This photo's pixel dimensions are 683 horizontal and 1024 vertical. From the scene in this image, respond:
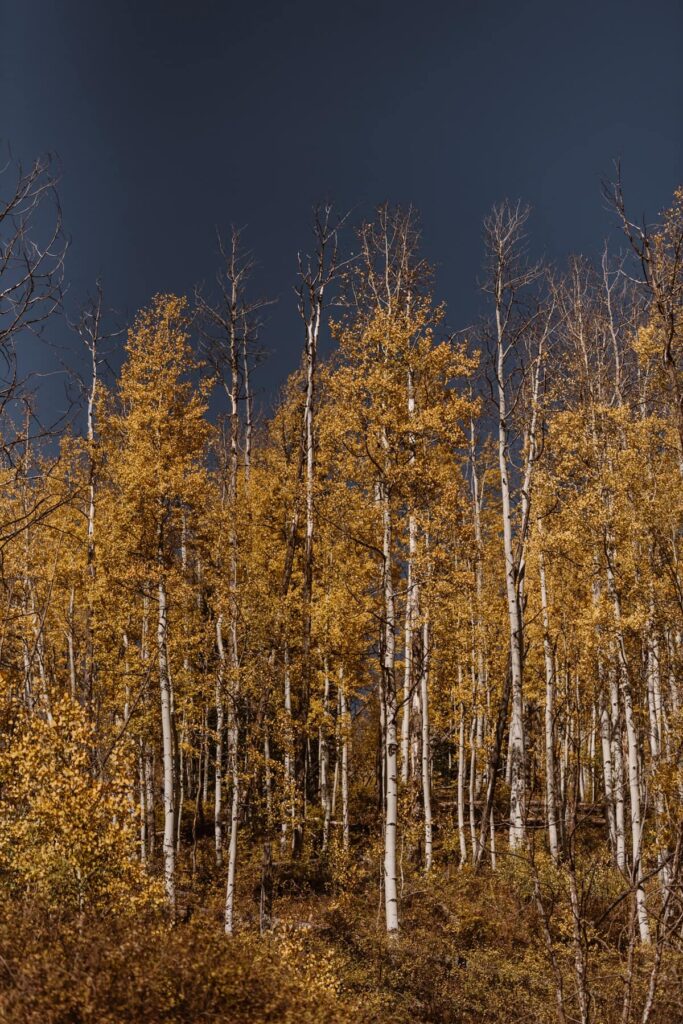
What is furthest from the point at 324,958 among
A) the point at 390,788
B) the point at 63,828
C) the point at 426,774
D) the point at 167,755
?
the point at 426,774

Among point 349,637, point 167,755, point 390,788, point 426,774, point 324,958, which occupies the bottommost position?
point 324,958

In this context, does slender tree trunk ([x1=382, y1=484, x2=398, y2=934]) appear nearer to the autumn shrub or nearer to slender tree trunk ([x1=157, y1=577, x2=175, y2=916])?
the autumn shrub

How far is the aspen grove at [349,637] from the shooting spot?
22.1 feet

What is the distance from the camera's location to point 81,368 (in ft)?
60.5

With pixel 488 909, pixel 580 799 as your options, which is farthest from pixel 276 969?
pixel 580 799

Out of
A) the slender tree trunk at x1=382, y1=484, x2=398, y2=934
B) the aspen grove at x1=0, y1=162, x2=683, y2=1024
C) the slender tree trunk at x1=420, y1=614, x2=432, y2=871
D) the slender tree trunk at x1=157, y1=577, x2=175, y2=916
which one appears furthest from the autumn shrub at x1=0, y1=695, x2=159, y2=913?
the slender tree trunk at x1=420, y1=614, x2=432, y2=871

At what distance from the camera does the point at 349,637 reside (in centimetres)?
1566

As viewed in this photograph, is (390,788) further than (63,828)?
Yes

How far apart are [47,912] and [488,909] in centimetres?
849

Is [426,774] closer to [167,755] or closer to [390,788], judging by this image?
[390,788]

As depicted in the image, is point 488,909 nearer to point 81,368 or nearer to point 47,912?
point 47,912

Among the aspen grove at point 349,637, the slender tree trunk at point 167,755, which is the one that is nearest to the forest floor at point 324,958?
the aspen grove at point 349,637

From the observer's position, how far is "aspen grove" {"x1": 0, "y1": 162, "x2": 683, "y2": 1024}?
6.73 m

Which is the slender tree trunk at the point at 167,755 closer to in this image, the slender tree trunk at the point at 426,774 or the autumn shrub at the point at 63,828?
the autumn shrub at the point at 63,828
